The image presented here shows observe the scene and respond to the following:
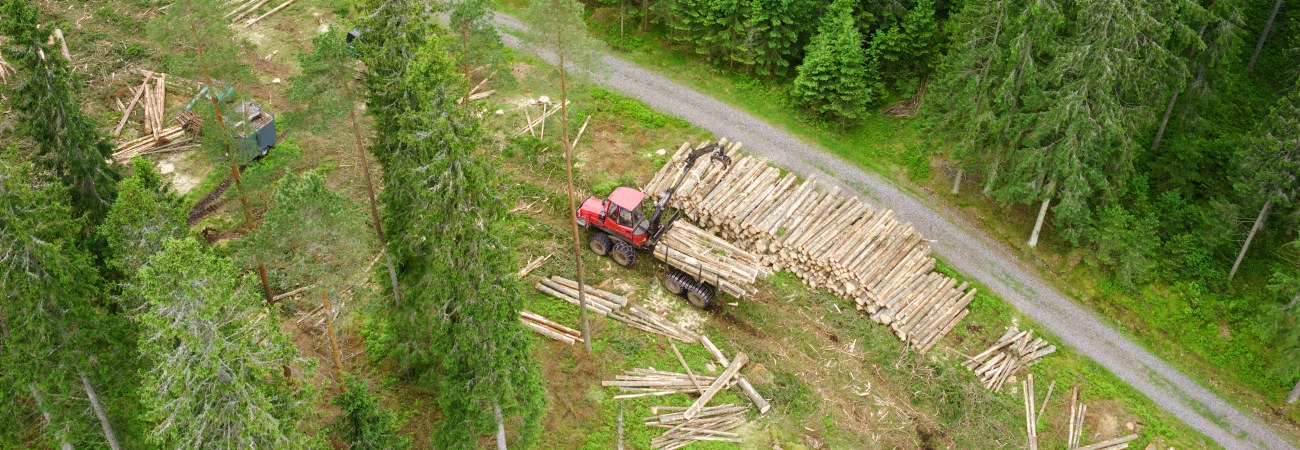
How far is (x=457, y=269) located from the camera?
19547 millimetres

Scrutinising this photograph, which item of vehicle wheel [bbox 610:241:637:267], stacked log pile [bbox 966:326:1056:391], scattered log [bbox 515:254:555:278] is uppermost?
vehicle wheel [bbox 610:241:637:267]

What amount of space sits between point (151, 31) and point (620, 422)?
18640mm

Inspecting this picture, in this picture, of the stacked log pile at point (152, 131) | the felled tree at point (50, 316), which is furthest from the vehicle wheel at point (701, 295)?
the stacked log pile at point (152, 131)

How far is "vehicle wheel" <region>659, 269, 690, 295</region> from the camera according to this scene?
30.8 m

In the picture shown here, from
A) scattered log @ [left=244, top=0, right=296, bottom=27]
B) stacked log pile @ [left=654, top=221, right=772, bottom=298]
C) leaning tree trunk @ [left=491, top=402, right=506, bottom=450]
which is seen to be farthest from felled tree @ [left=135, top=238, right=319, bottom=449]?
scattered log @ [left=244, top=0, right=296, bottom=27]

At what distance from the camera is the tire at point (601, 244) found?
32.4 meters

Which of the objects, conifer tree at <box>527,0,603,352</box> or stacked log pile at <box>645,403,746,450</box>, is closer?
conifer tree at <box>527,0,603,352</box>

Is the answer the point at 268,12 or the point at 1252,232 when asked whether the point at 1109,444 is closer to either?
the point at 1252,232

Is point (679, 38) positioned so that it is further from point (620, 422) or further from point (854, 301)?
point (620, 422)

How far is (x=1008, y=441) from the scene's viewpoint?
1070 inches

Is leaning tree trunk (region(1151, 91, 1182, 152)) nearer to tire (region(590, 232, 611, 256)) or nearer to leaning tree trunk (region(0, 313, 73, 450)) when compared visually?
tire (region(590, 232, 611, 256))

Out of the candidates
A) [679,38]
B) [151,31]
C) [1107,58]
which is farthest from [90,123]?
[1107,58]

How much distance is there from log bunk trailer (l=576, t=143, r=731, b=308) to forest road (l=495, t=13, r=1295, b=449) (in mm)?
4891

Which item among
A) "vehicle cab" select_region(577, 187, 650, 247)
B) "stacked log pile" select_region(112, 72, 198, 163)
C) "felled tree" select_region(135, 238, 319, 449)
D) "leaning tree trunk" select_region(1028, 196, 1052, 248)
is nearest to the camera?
"felled tree" select_region(135, 238, 319, 449)
